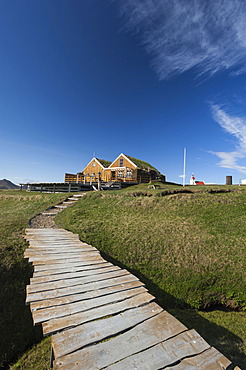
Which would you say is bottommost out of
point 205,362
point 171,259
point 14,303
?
point 14,303

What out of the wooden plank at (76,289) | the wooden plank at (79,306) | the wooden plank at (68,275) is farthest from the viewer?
the wooden plank at (68,275)

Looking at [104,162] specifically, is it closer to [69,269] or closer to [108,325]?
[69,269]

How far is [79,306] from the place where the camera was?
379 centimetres

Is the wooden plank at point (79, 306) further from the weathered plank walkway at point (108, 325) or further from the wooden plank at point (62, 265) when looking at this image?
the wooden plank at point (62, 265)

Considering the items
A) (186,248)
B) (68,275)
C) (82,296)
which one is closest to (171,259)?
(186,248)

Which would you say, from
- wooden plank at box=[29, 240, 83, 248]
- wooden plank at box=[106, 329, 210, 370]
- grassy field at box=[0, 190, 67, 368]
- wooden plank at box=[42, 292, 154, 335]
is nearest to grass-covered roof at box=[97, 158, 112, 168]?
grassy field at box=[0, 190, 67, 368]

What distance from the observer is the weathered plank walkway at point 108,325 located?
8.64ft

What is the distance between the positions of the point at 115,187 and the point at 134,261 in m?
24.8

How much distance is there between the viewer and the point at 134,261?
29.6 ft

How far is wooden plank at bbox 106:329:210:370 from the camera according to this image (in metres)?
2.54

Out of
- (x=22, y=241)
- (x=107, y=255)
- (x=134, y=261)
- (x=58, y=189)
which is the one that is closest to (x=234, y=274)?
(x=134, y=261)

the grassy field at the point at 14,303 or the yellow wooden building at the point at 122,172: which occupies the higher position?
the yellow wooden building at the point at 122,172

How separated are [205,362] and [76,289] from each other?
295 centimetres

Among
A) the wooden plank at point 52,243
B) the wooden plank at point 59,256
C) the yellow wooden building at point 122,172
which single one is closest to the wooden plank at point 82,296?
the wooden plank at point 59,256
